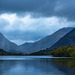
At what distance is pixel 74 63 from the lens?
7556 centimetres

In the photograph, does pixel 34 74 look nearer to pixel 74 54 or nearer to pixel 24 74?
pixel 24 74

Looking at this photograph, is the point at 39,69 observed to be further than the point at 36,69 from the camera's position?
Yes

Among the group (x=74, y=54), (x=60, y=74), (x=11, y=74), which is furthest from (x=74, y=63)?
(x=11, y=74)

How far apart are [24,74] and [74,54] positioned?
63.8ft

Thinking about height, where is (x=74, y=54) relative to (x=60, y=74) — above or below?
above

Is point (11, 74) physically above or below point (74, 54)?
below

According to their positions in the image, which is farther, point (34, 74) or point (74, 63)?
point (74, 63)

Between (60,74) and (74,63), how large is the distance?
1822cm

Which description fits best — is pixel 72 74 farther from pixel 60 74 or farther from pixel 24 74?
pixel 24 74

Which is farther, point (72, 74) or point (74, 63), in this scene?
point (74, 63)

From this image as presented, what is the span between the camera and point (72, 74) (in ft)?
188

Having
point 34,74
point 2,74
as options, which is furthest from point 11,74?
point 34,74

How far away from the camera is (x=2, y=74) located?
60844 mm

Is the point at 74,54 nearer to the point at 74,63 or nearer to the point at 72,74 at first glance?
the point at 74,63
